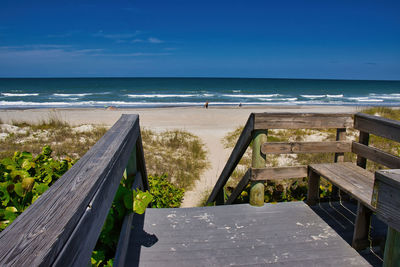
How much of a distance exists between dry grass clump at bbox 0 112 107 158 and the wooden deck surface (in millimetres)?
5073

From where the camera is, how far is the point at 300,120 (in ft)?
10.9

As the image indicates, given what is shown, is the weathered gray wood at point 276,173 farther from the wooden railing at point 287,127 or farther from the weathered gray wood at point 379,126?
the weathered gray wood at point 379,126

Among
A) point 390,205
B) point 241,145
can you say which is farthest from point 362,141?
point 390,205

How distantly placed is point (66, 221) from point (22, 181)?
4.63ft

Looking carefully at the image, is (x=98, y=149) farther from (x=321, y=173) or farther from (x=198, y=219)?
(x=321, y=173)

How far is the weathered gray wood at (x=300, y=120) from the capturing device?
10.6 feet

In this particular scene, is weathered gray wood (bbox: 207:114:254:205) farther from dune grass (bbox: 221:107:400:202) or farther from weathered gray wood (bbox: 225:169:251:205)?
dune grass (bbox: 221:107:400:202)

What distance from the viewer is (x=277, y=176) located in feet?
11.2

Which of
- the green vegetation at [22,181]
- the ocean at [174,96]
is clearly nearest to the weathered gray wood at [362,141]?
the green vegetation at [22,181]

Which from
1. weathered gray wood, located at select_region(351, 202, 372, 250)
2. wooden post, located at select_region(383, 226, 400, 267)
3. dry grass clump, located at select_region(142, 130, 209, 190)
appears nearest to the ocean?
dry grass clump, located at select_region(142, 130, 209, 190)

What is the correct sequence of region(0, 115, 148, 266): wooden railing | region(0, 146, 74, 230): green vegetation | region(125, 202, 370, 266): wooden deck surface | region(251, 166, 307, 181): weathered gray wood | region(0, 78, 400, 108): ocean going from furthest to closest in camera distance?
region(0, 78, 400, 108): ocean → region(251, 166, 307, 181): weathered gray wood → region(125, 202, 370, 266): wooden deck surface → region(0, 146, 74, 230): green vegetation → region(0, 115, 148, 266): wooden railing

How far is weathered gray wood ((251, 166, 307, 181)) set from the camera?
10.9 feet

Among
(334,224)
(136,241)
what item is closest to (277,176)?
(334,224)

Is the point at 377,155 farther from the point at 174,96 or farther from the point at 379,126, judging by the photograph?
the point at 174,96
